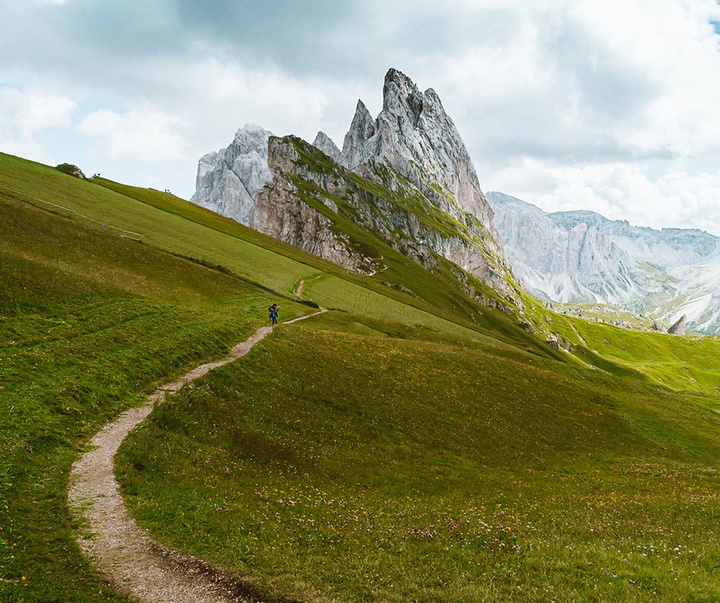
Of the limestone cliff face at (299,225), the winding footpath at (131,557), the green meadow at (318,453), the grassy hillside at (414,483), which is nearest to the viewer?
the winding footpath at (131,557)

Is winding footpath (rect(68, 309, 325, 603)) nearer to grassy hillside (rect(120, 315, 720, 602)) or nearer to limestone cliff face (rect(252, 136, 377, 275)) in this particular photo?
grassy hillside (rect(120, 315, 720, 602))

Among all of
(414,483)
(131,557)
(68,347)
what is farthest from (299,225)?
(131,557)

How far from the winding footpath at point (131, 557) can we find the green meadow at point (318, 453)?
1.47ft

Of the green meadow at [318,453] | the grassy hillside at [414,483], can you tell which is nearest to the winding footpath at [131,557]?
the green meadow at [318,453]

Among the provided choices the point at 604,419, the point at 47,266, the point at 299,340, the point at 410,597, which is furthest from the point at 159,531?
the point at 604,419

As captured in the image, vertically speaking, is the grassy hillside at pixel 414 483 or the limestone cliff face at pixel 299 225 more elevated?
the limestone cliff face at pixel 299 225

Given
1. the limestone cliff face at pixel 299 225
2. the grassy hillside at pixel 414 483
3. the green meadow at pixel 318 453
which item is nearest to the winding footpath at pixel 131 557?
the green meadow at pixel 318 453

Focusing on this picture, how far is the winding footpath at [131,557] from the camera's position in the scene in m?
11.7

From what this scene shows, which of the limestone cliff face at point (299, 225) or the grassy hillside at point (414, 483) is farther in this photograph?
the limestone cliff face at point (299, 225)

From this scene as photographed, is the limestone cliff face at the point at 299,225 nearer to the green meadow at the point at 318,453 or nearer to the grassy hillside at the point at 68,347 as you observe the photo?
the green meadow at the point at 318,453

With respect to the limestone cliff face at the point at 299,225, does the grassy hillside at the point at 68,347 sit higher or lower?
lower

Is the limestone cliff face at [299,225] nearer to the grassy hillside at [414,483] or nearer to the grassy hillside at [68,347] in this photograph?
the grassy hillside at [68,347]

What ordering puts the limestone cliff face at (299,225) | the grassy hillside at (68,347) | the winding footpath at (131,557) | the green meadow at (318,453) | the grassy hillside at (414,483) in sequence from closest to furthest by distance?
the winding footpath at (131,557)
the grassy hillside at (68,347)
the green meadow at (318,453)
the grassy hillside at (414,483)
the limestone cliff face at (299,225)

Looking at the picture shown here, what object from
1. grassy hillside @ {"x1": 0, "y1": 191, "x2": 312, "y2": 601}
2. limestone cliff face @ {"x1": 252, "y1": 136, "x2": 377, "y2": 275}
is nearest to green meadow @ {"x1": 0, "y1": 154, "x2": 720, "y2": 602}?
grassy hillside @ {"x1": 0, "y1": 191, "x2": 312, "y2": 601}
